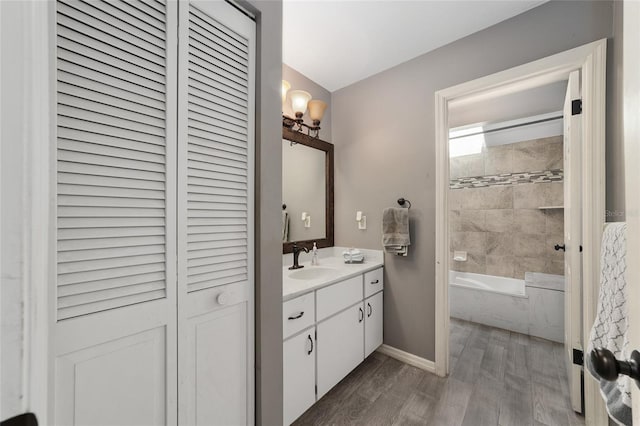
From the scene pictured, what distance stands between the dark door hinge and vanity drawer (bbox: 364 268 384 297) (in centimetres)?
166

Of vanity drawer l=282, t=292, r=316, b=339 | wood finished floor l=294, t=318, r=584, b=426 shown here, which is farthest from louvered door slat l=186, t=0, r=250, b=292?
wood finished floor l=294, t=318, r=584, b=426

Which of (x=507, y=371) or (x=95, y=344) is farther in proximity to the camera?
(x=507, y=371)

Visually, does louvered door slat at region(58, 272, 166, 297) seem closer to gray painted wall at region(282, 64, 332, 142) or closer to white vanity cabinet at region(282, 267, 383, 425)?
white vanity cabinet at region(282, 267, 383, 425)

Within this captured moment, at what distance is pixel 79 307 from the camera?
0.70m

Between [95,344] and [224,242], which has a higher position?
[224,242]

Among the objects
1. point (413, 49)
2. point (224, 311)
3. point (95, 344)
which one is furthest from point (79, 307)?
point (413, 49)

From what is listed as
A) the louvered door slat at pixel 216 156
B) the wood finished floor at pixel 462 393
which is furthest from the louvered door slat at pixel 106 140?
the wood finished floor at pixel 462 393

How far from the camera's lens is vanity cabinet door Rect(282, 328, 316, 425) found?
146cm

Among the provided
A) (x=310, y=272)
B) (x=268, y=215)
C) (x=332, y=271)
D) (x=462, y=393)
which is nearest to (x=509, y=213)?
(x=462, y=393)

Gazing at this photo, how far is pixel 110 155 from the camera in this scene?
74 cm

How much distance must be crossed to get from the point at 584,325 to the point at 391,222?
128cm

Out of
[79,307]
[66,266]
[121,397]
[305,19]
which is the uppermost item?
[305,19]

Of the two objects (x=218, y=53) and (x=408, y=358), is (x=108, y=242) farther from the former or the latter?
(x=408, y=358)

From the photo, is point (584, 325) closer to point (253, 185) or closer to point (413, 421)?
point (413, 421)
